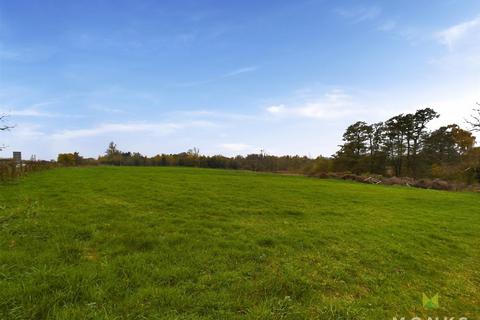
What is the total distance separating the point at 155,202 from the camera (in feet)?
40.0

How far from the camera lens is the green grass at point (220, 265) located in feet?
14.1

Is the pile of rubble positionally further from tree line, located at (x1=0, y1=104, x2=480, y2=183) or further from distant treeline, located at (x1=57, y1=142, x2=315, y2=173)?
distant treeline, located at (x1=57, y1=142, x2=315, y2=173)

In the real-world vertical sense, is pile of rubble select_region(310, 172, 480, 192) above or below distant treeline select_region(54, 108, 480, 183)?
below

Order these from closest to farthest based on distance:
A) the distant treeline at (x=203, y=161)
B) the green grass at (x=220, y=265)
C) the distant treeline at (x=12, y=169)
Result: 1. the green grass at (x=220, y=265)
2. the distant treeline at (x=12, y=169)
3. the distant treeline at (x=203, y=161)

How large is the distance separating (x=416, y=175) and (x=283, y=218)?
54.9 m

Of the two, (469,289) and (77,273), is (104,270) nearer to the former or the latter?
(77,273)

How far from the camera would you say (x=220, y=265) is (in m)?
5.87

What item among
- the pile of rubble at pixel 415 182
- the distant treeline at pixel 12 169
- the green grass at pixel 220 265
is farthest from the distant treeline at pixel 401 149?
the green grass at pixel 220 265

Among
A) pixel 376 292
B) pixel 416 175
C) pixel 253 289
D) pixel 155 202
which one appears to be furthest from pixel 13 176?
pixel 416 175

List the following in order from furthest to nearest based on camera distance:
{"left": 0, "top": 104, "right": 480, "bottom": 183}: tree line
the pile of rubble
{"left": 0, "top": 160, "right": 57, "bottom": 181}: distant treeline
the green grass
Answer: {"left": 0, "top": 104, "right": 480, "bottom": 183}: tree line → the pile of rubble → {"left": 0, "top": 160, "right": 57, "bottom": 181}: distant treeline → the green grass

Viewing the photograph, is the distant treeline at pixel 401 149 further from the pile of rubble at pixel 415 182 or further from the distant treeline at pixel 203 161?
the distant treeline at pixel 203 161

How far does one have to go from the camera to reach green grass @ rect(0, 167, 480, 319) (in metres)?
4.30

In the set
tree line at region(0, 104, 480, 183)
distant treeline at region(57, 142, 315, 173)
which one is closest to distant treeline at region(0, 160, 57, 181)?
tree line at region(0, 104, 480, 183)

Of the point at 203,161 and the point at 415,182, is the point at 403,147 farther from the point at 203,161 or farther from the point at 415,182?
the point at 203,161
